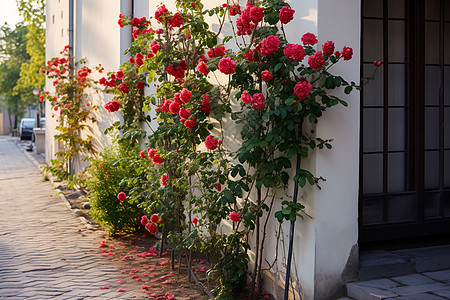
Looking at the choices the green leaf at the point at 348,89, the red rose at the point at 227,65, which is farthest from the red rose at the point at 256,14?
the green leaf at the point at 348,89

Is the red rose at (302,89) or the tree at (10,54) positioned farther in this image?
the tree at (10,54)

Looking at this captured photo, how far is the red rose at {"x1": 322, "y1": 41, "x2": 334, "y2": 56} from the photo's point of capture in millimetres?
4711

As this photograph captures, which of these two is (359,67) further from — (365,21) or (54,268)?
(54,268)

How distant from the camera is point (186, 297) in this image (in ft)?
19.3

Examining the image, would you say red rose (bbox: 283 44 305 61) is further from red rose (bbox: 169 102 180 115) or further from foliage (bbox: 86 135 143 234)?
foliage (bbox: 86 135 143 234)

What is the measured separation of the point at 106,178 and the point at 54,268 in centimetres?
202

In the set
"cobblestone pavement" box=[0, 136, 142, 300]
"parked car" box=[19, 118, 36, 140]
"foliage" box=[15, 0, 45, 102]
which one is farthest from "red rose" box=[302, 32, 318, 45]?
"parked car" box=[19, 118, 36, 140]

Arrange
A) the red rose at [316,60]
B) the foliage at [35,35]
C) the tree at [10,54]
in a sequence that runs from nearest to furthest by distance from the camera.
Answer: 1. the red rose at [316,60]
2. the foliage at [35,35]
3. the tree at [10,54]

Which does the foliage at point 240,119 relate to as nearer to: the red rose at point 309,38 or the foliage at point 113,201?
the red rose at point 309,38

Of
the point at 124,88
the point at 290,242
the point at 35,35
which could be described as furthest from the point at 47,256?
the point at 35,35

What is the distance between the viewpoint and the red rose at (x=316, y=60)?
4691 millimetres

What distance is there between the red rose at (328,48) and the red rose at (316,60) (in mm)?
65

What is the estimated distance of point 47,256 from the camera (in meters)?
7.61

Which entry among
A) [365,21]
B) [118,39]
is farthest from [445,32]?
[118,39]
